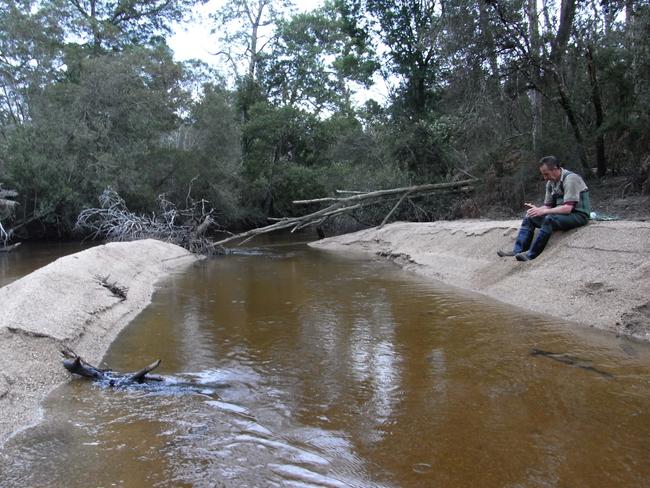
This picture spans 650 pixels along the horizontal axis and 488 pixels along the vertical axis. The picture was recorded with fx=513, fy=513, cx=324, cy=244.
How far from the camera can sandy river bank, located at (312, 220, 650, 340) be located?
226 inches

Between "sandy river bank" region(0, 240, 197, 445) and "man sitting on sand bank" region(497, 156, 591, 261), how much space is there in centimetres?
602

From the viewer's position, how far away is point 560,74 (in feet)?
39.9

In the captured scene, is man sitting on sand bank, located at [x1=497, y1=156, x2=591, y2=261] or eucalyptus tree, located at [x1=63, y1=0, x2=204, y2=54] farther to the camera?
eucalyptus tree, located at [x1=63, y1=0, x2=204, y2=54]

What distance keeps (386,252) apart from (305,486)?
39.4ft

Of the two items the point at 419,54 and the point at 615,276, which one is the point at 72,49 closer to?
the point at 419,54

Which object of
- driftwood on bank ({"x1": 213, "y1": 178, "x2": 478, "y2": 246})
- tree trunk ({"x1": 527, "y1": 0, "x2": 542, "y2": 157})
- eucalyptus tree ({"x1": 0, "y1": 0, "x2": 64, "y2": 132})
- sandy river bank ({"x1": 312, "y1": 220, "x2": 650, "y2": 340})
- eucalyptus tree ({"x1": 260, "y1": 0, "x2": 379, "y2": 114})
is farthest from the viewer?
eucalyptus tree ({"x1": 260, "y1": 0, "x2": 379, "y2": 114})

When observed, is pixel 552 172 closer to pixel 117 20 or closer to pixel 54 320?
pixel 54 320

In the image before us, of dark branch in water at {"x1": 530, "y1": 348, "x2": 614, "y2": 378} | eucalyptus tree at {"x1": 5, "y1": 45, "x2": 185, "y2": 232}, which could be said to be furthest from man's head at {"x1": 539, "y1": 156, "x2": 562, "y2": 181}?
eucalyptus tree at {"x1": 5, "y1": 45, "x2": 185, "y2": 232}

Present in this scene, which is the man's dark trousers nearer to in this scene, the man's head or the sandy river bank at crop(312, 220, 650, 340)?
the sandy river bank at crop(312, 220, 650, 340)

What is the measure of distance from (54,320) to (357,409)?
142 inches

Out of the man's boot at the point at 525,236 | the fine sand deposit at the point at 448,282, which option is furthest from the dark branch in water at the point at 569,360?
the man's boot at the point at 525,236

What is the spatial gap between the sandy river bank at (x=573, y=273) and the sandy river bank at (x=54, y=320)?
5445mm

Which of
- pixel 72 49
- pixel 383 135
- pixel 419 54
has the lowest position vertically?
pixel 383 135

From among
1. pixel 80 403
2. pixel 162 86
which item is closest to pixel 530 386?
pixel 80 403
